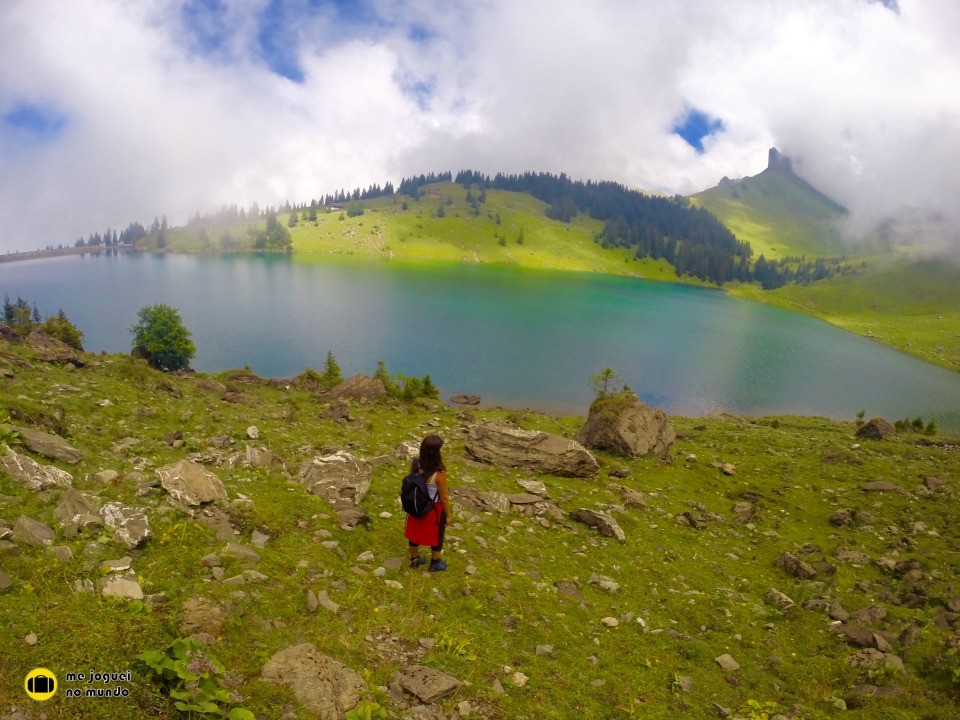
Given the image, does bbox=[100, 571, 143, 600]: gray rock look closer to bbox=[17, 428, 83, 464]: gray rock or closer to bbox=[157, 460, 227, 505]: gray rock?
bbox=[157, 460, 227, 505]: gray rock

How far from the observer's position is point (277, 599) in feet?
28.1

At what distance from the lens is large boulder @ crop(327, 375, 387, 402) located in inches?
1604

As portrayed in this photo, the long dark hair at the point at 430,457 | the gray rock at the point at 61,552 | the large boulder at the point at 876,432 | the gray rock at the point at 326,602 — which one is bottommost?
the large boulder at the point at 876,432

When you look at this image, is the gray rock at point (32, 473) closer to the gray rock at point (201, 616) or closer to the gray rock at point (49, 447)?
the gray rock at point (49, 447)

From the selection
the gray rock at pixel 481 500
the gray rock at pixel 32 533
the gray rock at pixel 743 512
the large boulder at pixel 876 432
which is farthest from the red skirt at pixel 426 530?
the large boulder at pixel 876 432

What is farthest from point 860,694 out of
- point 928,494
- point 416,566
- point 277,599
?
point 928,494

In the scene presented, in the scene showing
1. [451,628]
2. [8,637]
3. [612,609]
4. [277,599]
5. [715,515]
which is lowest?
[715,515]

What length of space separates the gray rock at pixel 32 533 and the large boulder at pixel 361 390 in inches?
1265

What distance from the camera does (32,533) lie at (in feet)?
25.6

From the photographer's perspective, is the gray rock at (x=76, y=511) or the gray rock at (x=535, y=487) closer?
the gray rock at (x=76, y=511)

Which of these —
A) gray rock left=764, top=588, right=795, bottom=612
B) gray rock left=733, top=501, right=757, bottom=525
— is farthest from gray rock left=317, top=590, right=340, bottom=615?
gray rock left=733, top=501, right=757, bottom=525

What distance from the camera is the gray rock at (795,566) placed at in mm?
15500

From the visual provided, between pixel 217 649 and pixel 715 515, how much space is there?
67.1 ft

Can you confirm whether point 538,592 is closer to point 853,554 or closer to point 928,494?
point 853,554
